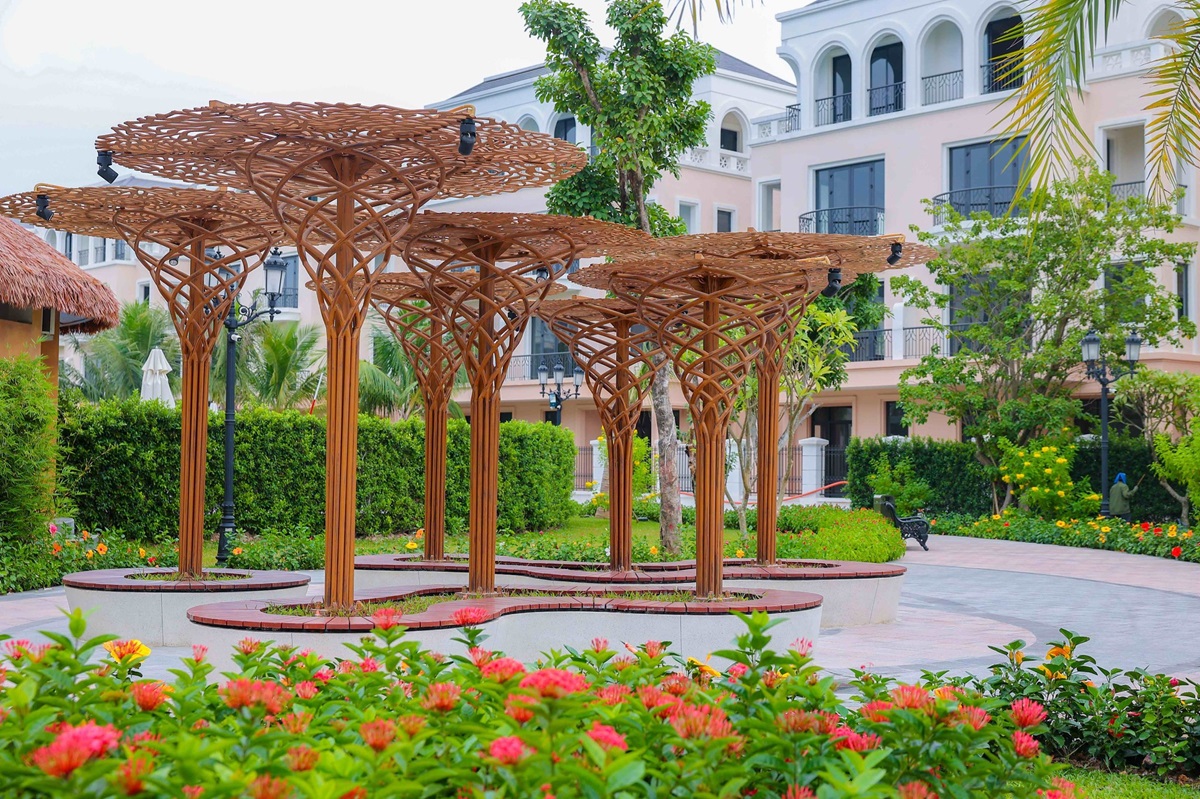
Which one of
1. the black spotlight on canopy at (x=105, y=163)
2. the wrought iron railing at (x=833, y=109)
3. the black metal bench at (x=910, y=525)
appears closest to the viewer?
the black spotlight on canopy at (x=105, y=163)

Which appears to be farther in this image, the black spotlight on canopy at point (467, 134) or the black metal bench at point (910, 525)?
the black metal bench at point (910, 525)

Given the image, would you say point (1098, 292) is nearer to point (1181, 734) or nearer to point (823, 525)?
point (823, 525)

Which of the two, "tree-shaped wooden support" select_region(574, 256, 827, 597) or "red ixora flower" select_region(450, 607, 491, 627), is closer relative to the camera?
"red ixora flower" select_region(450, 607, 491, 627)

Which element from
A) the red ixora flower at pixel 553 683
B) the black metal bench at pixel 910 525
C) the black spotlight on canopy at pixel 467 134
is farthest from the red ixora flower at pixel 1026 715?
the black metal bench at pixel 910 525

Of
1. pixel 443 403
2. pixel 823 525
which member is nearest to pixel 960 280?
pixel 823 525

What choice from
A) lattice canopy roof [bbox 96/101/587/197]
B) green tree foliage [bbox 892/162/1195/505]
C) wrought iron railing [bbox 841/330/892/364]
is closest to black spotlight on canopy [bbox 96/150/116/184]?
lattice canopy roof [bbox 96/101/587/197]

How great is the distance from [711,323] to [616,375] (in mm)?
2297

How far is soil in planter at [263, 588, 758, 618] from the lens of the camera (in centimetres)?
742

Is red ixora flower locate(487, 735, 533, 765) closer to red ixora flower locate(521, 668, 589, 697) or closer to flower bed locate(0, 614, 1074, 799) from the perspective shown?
flower bed locate(0, 614, 1074, 799)

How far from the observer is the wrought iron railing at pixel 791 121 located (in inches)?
1313

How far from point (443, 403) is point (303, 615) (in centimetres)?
329

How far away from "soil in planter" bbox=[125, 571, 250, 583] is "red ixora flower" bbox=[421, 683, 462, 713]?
6.99m

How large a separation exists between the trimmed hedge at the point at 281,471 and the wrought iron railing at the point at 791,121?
14.0 meters

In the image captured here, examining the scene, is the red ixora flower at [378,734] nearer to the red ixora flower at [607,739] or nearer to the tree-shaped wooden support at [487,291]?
the red ixora flower at [607,739]
